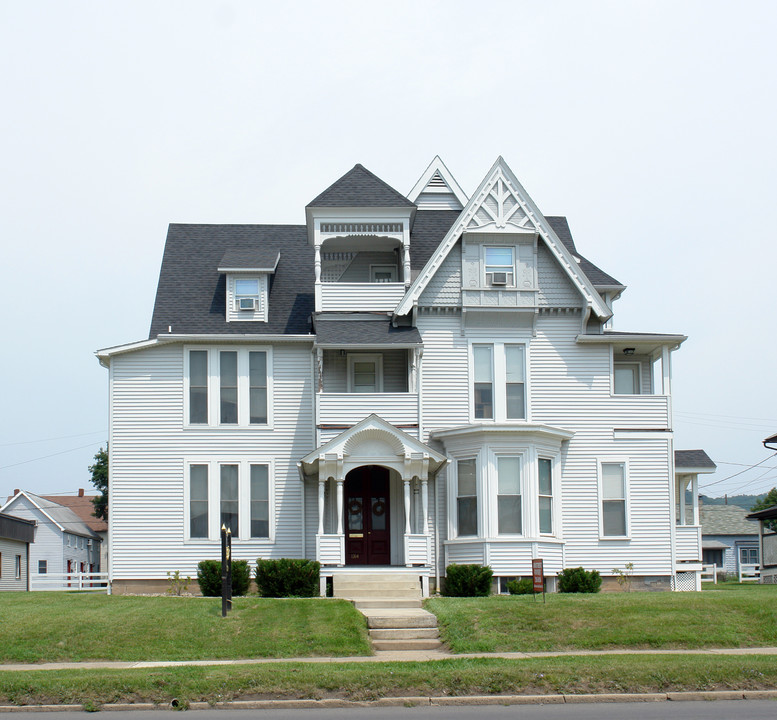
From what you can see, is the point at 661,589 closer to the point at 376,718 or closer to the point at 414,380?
the point at 414,380

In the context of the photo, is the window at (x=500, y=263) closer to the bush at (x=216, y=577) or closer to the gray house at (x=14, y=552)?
the bush at (x=216, y=577)

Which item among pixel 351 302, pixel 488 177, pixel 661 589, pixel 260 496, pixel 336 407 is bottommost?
pixel 661 589

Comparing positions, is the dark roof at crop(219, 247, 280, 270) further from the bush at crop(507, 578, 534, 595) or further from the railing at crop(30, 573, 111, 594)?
the bush at crop(507, 578, 534, 595)

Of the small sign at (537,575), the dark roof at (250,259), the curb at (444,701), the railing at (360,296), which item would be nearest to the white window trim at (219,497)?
the railing at (360,296)

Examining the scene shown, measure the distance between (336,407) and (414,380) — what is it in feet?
7.59

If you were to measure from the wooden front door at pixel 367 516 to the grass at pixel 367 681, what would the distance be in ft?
43.9

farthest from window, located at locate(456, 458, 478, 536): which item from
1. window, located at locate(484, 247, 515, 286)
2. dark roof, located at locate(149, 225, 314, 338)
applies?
dark roof, located at locate(149, 225, 314, 338)

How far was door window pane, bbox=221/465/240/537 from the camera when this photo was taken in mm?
28156

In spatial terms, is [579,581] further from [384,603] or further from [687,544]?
[384,603]

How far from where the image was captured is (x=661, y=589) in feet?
92.4

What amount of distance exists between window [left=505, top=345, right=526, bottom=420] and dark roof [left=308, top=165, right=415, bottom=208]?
5.01 metres

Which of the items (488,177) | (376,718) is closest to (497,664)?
(376,718)

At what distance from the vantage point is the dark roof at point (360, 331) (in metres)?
27.4

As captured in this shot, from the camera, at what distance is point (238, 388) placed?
28672 millimetres
